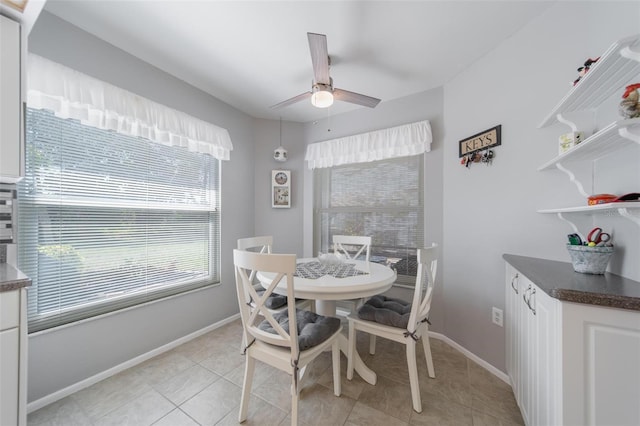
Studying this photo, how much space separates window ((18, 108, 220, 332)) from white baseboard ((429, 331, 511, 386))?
8.46 feet

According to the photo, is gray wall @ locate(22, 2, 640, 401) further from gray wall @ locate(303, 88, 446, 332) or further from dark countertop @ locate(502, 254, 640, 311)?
dark countertop @ locate(502, 254, 640, 311)

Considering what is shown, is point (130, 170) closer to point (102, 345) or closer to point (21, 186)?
point (21, 186)

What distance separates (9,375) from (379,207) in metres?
2.77

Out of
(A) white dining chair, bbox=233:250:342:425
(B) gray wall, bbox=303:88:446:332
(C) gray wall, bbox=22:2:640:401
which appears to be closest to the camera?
(A) white dining chair, bbox=233:250:342:425

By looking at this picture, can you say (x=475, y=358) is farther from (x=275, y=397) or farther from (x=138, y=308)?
(x=138, y=308)

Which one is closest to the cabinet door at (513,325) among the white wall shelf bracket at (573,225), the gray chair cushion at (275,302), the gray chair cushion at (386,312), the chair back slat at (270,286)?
the white wall shelf bracket at (573,225)

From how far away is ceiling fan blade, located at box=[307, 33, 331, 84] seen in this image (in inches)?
52.3

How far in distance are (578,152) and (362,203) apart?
1884mm

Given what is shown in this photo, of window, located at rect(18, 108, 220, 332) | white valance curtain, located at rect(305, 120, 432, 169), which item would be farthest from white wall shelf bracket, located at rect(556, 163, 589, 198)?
window, located at rect(18, 108, 220, 332)

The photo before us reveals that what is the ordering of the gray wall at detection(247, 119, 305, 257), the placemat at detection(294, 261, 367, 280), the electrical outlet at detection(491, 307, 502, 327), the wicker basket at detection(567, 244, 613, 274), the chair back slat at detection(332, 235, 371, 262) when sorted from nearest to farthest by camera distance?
the wicker basket at detection(567, 244, 613, 274), the placemat at detection(294, 261, 367, 280), the electrical outlet at detection(491, 307, 502, 327), the chair back slat at detection(332, 235, 371, 262), the gray wall at detection(247, 119, 305, 257)

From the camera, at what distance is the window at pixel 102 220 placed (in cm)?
147

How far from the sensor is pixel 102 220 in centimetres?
175

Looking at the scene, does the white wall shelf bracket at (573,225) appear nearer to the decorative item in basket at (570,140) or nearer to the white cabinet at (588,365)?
the decorative item in basket at (570,140)

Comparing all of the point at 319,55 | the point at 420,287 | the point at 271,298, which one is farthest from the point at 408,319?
the point at 319,55
